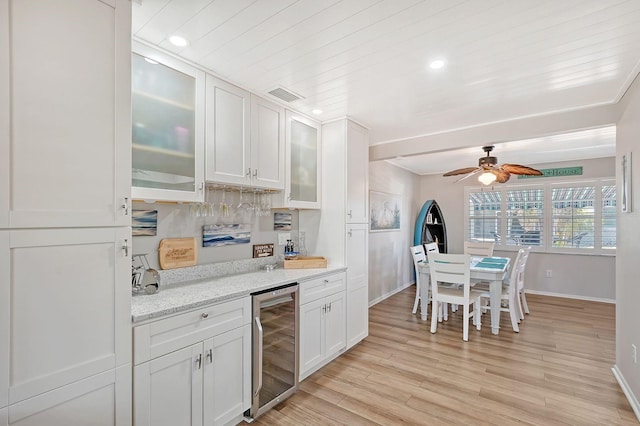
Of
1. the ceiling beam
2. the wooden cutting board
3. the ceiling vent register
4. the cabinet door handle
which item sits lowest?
the wooden cutting board

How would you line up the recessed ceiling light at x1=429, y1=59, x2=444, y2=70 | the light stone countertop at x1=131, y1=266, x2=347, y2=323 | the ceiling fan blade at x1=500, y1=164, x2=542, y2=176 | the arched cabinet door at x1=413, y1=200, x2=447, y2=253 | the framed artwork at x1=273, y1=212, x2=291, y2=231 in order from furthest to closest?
the arched cabinet door at x1=413, y1=200, x2=447, y2=253, the ceiling fan blade at x1=500, y1=164, x2=542, y2=176, the framed artwork at x1=273, y1=212, x2=291, y2=231, the recessed ceiling light at x1=429, y1=59, x2=444, y2=70, the light stone countertop at x1=131, y1=266, x2=347, y2=323

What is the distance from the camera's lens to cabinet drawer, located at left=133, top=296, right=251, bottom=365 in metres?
1.62

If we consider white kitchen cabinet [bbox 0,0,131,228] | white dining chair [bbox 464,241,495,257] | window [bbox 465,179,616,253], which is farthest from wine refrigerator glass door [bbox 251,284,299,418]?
window [bbox 465,179,616,253]

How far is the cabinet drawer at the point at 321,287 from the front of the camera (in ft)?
8.80

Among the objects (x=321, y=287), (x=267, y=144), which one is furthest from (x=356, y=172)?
(x=321, y=287)

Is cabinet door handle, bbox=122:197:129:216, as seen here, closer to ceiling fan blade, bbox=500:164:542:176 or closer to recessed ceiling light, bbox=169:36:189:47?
recessed ceiling light, bbox=169:36:189:47

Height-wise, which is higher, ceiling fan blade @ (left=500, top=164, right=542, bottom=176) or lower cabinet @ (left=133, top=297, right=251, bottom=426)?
ceiling fan blade @ (left=500, top=164, right=542, bottom=176)

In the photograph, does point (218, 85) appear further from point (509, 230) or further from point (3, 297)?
point (509, 230)

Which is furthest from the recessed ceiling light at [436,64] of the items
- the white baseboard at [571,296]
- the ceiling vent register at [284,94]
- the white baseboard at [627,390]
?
the white baseboard at [571,296]

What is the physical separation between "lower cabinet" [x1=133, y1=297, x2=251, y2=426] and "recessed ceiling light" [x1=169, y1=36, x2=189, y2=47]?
5.30ft

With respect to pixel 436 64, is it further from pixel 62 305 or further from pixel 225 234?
pixel 62 305

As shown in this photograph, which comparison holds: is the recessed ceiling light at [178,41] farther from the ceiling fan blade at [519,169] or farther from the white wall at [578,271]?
the white wall at [578,271]

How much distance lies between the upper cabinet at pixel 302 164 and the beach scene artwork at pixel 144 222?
3.49ft

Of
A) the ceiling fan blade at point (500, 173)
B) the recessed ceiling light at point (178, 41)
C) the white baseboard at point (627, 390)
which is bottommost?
the white baseboard at point (627, 390)
